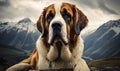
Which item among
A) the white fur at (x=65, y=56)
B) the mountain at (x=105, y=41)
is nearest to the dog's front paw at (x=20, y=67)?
the white fur at (x=65, y=56)

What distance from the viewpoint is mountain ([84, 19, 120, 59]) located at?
770cm

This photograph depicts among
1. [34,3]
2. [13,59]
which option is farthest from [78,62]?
[34,3]

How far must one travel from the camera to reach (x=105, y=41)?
798cm

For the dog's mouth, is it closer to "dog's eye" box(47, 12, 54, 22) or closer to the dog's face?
the dog's face

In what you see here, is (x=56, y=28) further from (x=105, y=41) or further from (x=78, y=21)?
(x=105, y=41)

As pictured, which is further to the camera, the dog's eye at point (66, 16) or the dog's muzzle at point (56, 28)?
the dog's eye at point (66, 16)

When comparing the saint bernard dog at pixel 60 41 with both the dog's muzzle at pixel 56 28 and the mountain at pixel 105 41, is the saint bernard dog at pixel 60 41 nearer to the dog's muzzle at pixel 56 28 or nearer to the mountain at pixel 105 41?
the dog's muzzle at pixel 56 28

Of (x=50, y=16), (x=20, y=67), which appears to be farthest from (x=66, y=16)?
(x=20, y=67)

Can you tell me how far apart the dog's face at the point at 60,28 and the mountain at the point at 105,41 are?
1.37 meters

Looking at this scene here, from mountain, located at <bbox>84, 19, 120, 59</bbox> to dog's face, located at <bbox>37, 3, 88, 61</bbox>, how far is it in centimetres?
137

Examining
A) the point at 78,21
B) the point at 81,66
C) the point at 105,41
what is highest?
the point at 78,21

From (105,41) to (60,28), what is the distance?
234cm

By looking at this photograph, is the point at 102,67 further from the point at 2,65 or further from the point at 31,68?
the point at 2,65

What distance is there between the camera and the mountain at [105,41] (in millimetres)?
7699
